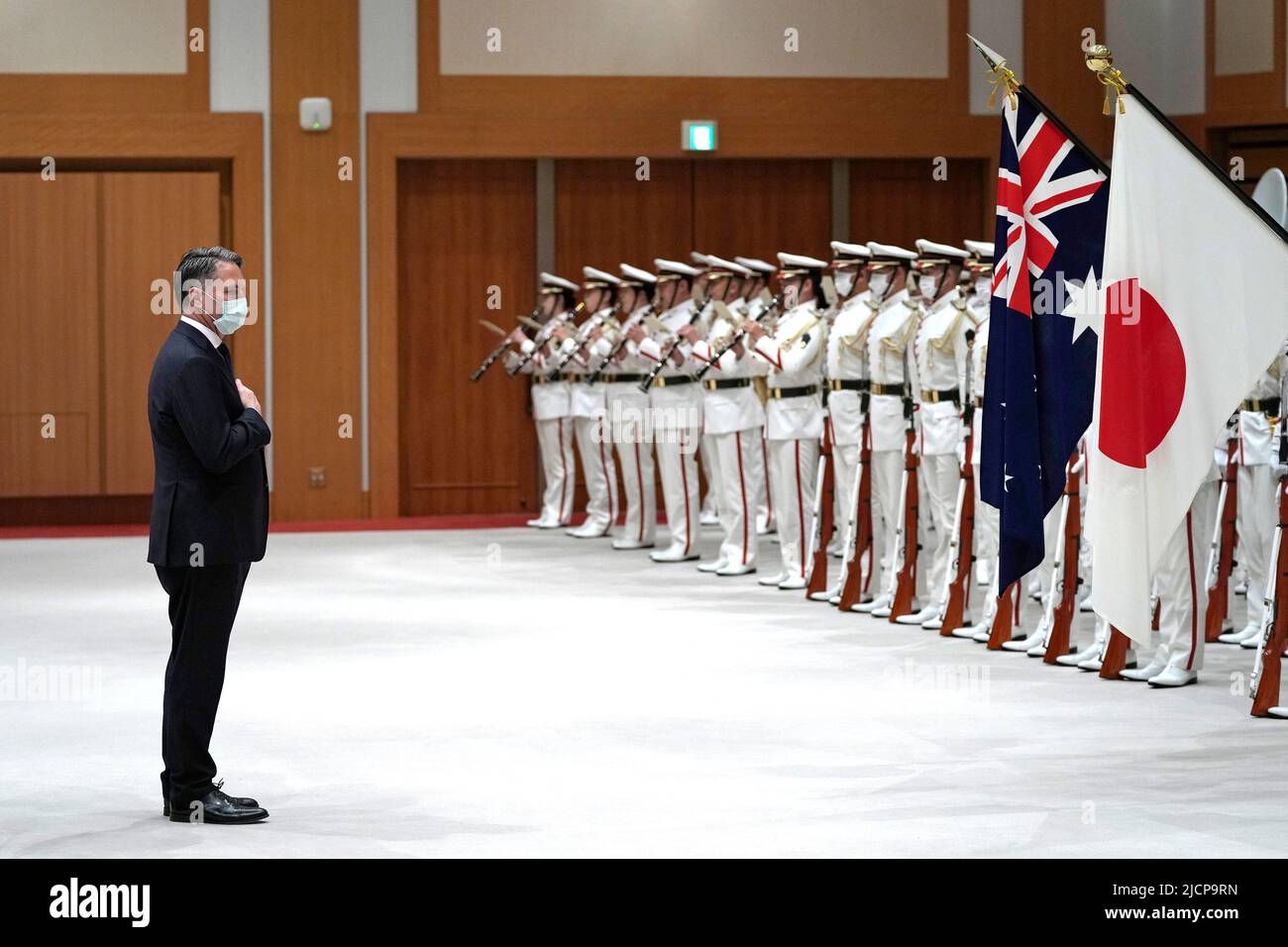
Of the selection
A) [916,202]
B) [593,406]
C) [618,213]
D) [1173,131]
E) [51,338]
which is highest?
[916,202]

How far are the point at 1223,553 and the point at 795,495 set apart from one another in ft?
8.43

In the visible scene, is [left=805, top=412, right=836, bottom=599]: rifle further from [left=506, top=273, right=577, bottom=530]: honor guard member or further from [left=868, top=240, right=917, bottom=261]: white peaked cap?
[left=506, top=273, right=577, bottom=530]: honor guard member

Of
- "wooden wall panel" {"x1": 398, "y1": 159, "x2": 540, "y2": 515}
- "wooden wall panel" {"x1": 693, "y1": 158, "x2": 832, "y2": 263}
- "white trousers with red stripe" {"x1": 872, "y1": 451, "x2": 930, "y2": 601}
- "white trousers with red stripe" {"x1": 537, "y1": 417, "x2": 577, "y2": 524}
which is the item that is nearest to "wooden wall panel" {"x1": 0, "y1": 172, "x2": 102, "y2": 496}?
"wooden wall panel" {"x1": 398, "y1": 159, "x2": 540, "y2": 515}

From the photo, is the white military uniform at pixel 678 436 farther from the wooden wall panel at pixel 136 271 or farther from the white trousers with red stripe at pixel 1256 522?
the wooden wall panel at pixel 136 271

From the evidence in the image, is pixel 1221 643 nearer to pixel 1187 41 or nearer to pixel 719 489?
pixel 719 489

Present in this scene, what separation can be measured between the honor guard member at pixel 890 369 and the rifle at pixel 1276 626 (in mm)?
2637

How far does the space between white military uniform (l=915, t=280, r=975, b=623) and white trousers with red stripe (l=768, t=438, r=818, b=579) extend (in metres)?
1.51

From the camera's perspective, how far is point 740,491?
37.2ft

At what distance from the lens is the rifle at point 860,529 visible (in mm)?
9422

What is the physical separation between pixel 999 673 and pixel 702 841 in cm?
320

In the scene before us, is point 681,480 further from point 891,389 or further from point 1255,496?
point 1255,496

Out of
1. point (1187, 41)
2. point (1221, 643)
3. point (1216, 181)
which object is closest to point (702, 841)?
point (1216, 181)

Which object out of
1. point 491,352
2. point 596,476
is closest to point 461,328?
point 491,352

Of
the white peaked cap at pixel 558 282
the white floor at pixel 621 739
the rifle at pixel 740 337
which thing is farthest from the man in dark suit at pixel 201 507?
the white peaked cap at pixel 558 282
